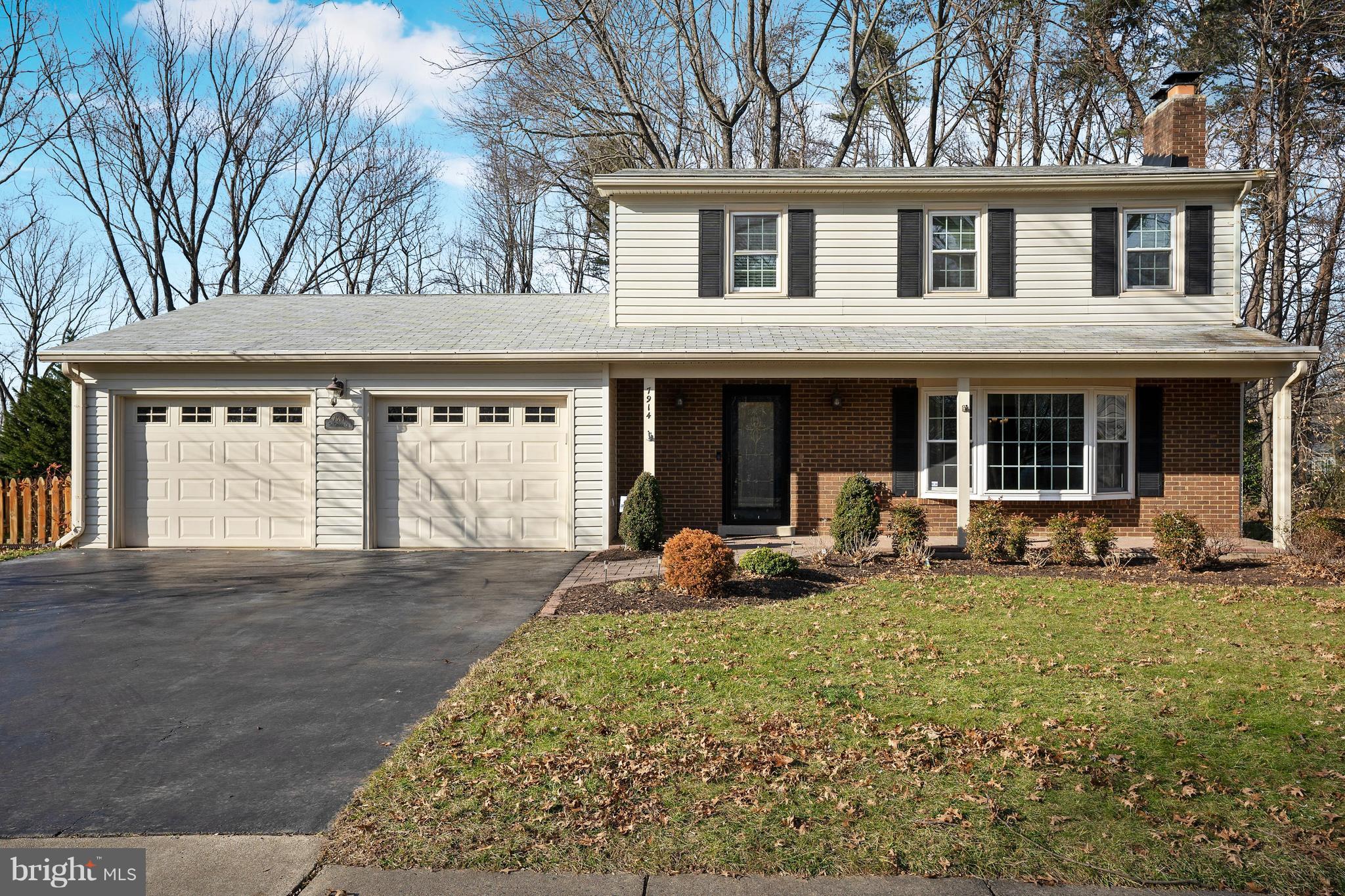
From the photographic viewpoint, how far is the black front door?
42.0 ft

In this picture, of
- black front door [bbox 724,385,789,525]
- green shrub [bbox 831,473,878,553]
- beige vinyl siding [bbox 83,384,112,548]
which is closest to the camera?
green shrub [bbox 831,473,878,553]

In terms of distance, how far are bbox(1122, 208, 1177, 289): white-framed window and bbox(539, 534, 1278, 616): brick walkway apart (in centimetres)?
391

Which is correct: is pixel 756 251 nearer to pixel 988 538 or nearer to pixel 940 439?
pixel 940 439

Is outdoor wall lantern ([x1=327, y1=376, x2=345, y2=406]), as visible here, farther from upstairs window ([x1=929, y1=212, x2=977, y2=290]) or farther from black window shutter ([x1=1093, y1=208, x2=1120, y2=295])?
black window shutter ([x1=1093, y1=208, x2=1120, y2=295])

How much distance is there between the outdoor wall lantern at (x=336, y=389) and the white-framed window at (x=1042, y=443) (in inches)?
330

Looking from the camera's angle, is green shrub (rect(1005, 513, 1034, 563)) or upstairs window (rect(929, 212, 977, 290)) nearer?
green shrub (rect(1005, 513, 1034, 563))

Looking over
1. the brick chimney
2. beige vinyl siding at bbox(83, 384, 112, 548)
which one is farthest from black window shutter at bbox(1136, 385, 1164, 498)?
beige vinyl siding at bbox(83, 384, 112, 548)

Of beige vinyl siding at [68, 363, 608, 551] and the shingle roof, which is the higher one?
the shingle roof

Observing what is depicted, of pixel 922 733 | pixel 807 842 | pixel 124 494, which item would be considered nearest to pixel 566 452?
pixel 124 494

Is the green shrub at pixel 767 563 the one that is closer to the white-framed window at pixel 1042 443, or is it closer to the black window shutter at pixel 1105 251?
the white-framed window at pixel 1042 443

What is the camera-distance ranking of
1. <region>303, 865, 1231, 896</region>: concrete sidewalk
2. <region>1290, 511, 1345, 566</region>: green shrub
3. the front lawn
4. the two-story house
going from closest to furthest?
<region>303, 865, 1231, 896</region>: concrete sidewalk < the front lawn < <region>1290, 511, 1345, 566</region>: green shrub < the two-story house

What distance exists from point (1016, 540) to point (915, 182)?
5589mm

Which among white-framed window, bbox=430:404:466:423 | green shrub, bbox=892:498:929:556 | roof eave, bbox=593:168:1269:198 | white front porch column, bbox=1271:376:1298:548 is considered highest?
roof eave, bbox=593:168:1269:198

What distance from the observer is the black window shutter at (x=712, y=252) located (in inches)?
508
